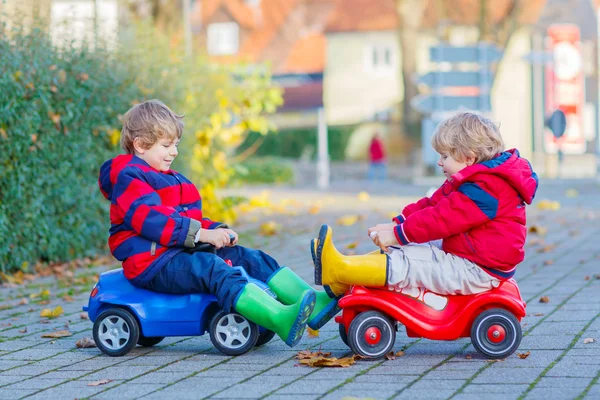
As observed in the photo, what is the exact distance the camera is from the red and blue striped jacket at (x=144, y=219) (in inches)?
199

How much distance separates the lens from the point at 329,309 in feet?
16.8

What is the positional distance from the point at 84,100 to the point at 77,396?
5.14m

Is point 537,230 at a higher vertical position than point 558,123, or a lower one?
lower

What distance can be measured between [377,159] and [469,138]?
25444 millimetres

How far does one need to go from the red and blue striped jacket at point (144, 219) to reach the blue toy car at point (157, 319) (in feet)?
0.38

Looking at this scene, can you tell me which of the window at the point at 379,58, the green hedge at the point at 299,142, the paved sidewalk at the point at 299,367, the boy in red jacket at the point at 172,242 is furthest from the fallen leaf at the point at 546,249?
the window at the point at 379,58

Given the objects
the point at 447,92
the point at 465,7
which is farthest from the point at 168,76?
the point at 465,7

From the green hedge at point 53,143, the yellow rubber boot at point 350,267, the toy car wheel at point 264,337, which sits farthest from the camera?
the green hedge at point 53,143

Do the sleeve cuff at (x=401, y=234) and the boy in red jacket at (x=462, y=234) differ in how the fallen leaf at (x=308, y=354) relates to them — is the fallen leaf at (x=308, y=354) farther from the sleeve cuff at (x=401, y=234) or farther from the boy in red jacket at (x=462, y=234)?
the sleeve cuff at (x=401, y=234)

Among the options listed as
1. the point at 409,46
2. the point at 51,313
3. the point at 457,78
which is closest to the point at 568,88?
the point at 409,46

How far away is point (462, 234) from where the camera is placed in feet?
16.3

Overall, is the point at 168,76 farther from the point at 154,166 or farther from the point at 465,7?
the point at 465,7

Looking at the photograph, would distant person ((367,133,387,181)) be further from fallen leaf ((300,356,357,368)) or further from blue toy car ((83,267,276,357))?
fallen leaf ((300,356,357,368))

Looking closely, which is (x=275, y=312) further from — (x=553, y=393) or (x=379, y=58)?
Result: (x=379, y=58)
